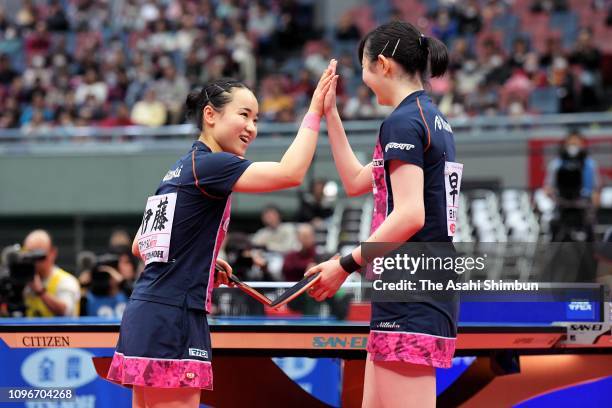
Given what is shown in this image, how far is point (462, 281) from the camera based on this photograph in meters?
4.37

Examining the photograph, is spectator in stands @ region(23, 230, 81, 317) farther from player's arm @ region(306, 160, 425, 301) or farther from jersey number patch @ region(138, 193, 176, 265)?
player's arm @ region(306, 160, 425, 301)

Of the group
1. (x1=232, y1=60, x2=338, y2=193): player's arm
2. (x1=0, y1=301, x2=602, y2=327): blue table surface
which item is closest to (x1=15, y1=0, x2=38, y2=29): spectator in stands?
(x1=0, y1=301, x2=602, y2=327): blue table surface

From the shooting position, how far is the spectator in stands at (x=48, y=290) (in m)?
7.34

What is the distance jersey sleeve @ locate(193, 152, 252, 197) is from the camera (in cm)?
402

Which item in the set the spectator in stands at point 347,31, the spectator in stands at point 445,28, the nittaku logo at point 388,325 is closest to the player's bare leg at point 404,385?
the nittaku logo at point 388,325

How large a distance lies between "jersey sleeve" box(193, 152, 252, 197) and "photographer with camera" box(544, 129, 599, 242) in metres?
9.41

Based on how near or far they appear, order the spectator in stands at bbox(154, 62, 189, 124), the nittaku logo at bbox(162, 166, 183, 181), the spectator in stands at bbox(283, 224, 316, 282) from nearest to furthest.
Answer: the nittaku logo at bbox(162, 166, 183, 181)
the spectator in stands at bbox(283, 224, 316, 282)
the spectator in stands at bbox(154, 62, 189, 124)

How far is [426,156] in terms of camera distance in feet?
12.8

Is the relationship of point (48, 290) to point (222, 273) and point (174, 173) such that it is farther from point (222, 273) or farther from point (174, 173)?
point (174, 173)

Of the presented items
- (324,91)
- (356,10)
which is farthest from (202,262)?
(356,10)

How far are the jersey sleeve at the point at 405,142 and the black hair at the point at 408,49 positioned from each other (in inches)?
11.2

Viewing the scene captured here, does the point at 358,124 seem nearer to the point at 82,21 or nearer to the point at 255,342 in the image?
the point at 82,21

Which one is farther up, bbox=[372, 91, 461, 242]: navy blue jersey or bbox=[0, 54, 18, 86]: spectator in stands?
bbox=[0, 54, 18, 86]: spectator in stands

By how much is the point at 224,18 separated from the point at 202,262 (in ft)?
59.4
